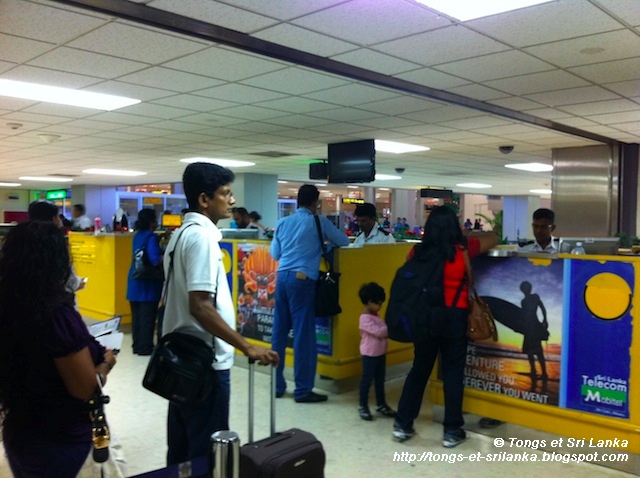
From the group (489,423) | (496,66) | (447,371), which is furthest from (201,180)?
(496,66)

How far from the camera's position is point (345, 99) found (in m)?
5.41

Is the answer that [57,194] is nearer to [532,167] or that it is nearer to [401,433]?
[532,167]

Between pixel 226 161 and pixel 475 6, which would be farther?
pixel 226 161

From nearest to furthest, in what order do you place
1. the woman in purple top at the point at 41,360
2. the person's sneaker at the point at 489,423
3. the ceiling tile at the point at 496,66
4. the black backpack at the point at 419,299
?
1. the woman in purple top at the point at 41,360
2. the black backpack at the point at 419,299
3. the person's sneaker at the point at 489,423
4. the ceiling tile at the point at 496,66

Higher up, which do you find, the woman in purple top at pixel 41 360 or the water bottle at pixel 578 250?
the water bottle at pixel 578 250

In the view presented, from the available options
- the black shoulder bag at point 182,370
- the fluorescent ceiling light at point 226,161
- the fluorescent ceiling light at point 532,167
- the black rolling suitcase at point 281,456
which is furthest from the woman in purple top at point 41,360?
the fluorescent ceiling light at point 532,167

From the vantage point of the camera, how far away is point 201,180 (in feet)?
6.90

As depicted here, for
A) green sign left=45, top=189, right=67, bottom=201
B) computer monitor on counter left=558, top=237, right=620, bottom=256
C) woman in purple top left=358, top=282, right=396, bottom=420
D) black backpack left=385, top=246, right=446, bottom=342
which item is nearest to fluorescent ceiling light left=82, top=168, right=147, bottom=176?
green sign left=45, top=189, right=67, bottom=201

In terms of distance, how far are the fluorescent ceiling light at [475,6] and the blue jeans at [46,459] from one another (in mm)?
2672

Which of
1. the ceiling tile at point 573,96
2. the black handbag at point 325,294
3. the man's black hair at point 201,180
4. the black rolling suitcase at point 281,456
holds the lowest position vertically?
the black rolling suitcase at point 281,456

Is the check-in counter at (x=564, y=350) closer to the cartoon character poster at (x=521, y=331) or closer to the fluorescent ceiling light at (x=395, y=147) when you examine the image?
the cartoon character poster at (x=521, y=331)

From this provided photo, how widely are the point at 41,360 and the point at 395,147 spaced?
781cm

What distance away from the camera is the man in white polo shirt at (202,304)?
1.93 meters

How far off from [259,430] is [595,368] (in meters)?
2.11
